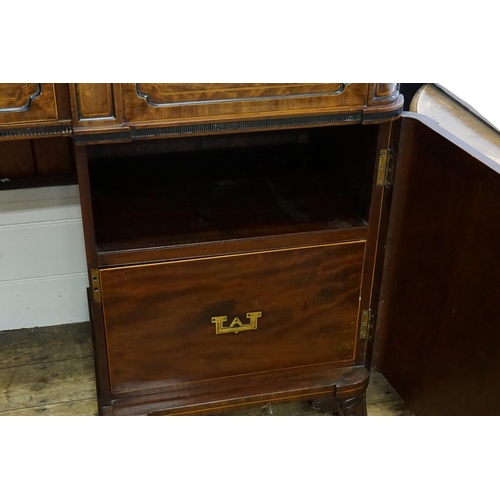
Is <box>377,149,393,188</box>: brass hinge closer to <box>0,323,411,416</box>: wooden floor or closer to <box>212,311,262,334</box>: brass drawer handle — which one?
<box>212,311,262,334</box>: brass drawer handle

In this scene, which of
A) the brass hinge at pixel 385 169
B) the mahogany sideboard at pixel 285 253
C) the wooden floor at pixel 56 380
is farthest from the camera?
the wooden floor at pixel 56 380

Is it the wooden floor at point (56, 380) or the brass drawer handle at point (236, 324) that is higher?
the brass drawer handle at point (236, 324)

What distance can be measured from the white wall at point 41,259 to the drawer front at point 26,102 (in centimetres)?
48

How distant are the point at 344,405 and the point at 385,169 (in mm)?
403

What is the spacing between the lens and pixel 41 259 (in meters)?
1.30

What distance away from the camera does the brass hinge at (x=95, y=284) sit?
2.99 feet

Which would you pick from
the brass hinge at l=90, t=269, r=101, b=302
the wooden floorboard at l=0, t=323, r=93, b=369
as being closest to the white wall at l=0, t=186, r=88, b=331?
the wooden floorboard at l=0, t=323, r=93, b=369

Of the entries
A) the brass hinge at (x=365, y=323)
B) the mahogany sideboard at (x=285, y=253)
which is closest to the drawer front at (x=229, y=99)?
the mahogany sideboard at (x=285, y=253)

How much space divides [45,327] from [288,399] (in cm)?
57

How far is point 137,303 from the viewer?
953 millimetres

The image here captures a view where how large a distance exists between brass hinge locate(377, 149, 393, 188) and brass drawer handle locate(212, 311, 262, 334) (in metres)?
0.27

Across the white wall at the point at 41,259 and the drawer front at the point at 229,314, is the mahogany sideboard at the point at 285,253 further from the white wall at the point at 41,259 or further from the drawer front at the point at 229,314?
the white wall at the point at 41,259

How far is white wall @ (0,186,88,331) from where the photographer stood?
124 centimetres

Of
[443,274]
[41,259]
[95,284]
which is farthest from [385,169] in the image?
[41,259]
